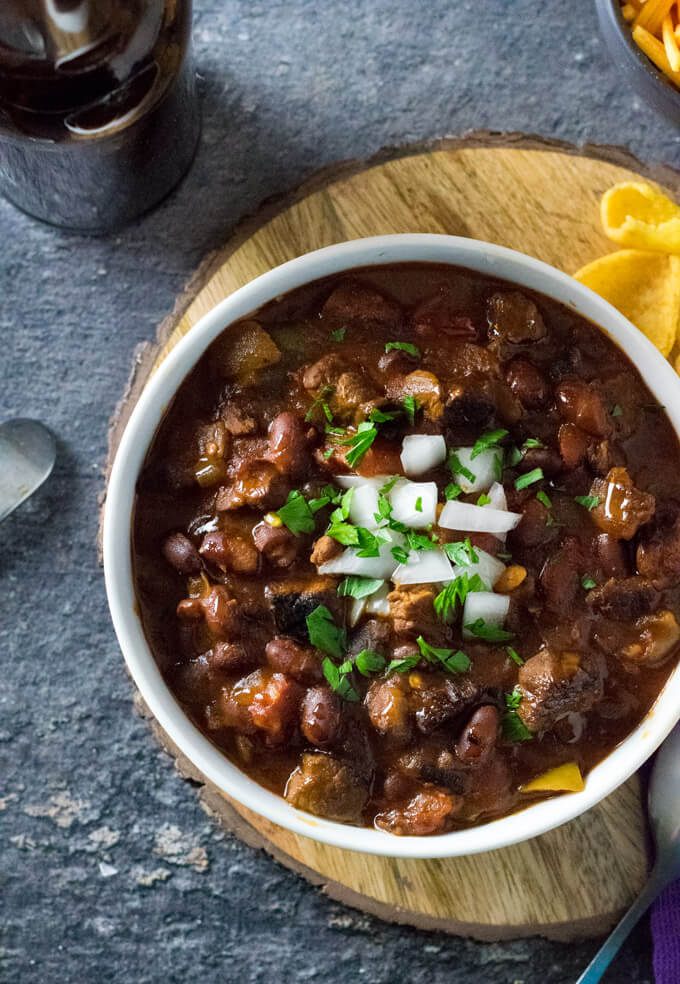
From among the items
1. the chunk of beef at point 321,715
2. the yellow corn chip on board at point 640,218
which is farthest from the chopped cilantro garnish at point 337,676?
the yellow corn chip on board at point 640,218

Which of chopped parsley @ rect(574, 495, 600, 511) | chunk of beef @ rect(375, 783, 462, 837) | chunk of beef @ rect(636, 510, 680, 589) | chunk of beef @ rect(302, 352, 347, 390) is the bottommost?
chunk of beef @ rect(375, 783, 462, 837)

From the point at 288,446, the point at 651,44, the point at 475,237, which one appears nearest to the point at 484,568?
the point at 288,446

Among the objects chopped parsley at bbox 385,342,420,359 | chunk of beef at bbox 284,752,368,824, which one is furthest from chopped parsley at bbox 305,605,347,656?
chopped parsley at bbox 385,342,420,359

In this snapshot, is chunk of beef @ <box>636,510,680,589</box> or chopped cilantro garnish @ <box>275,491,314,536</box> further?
chunk of beef @ <box>636,510,680,589</box>

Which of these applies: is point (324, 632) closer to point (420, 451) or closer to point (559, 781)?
point (420, 451)

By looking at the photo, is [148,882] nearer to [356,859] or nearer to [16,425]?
[356,859]

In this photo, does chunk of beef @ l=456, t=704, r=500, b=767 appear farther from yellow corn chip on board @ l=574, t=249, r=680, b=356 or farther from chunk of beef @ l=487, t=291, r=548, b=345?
yellow corn chip on board @ l=574, t=249, r=680, b=356

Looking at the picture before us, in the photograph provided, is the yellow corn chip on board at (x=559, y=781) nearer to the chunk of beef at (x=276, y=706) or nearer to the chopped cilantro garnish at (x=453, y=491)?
the chunk of beef at (x=276, y=706)
